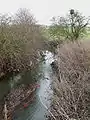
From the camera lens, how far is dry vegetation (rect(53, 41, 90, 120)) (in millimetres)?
11766

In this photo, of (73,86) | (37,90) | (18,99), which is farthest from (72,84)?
(37,90)

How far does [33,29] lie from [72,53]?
12067mm

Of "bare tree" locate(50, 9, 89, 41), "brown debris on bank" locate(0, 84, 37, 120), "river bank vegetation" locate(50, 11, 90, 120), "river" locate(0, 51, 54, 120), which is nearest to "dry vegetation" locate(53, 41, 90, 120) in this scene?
"river bank vegetation" locate(50, 11, 90, 120)

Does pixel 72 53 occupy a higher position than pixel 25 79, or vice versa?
pixel 72 53

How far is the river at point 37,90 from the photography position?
52.4 feet

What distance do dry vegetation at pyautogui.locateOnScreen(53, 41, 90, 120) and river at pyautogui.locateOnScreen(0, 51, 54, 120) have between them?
59.2 inches

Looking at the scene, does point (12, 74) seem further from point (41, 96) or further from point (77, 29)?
point (77, 29)

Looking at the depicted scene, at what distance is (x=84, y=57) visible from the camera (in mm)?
20141

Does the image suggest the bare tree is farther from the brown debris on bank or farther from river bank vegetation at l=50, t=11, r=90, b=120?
the brown debris on bank

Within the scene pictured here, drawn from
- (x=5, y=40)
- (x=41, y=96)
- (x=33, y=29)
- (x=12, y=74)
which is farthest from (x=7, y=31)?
(x=41, y=96)

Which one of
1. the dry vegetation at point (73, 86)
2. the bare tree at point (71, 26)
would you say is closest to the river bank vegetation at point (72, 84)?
the dry vegetation at point (73, 86)

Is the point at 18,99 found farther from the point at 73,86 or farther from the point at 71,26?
the point at 71,26

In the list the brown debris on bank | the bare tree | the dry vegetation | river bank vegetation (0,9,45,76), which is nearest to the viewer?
the dry vegetation

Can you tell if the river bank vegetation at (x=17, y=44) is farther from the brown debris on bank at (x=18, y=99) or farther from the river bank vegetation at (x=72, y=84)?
the river bank vegetation at (x=72, y=84)
